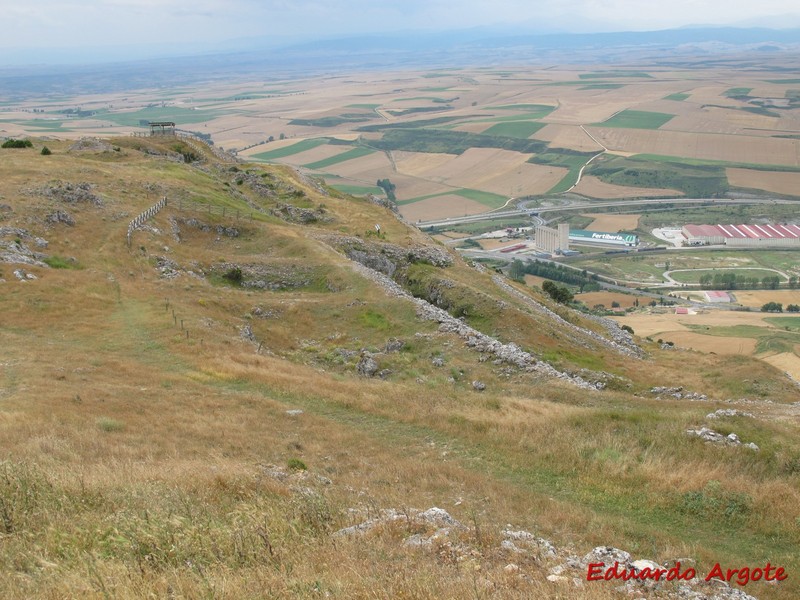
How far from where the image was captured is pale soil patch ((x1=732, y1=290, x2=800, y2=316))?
364ft

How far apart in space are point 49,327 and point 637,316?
83998mm

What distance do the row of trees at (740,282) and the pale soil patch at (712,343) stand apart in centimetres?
5209

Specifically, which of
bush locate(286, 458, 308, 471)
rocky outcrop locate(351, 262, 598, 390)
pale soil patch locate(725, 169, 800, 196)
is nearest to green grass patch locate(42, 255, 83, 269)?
rocky outcrop locate(351, 262, 598, 390)

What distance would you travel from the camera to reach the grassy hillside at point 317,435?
10.0 meters

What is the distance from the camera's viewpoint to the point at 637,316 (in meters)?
95.4

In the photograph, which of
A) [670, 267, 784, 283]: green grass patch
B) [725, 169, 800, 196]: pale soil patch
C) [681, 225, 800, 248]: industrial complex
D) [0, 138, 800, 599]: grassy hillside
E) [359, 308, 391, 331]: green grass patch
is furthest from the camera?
[725, 169, 800, 196]: pale soil patch

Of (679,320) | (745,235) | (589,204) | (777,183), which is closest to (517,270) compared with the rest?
(679,320)

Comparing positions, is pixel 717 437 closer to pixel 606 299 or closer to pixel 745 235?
pixel 606 299

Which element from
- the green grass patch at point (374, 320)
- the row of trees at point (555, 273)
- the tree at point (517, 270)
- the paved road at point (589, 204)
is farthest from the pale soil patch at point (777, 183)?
the green grass patch at point (374, 320)

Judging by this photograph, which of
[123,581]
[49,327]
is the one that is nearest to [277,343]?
[49,327]

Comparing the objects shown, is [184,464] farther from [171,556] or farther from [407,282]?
[407,282]

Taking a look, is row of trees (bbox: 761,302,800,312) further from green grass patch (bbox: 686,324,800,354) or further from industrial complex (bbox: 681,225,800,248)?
industrial complex (bbox: 681,225,800,248)

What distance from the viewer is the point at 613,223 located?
171m

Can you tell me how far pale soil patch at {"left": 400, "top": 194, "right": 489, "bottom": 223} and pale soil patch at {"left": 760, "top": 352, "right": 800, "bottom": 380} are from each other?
4540 inches
